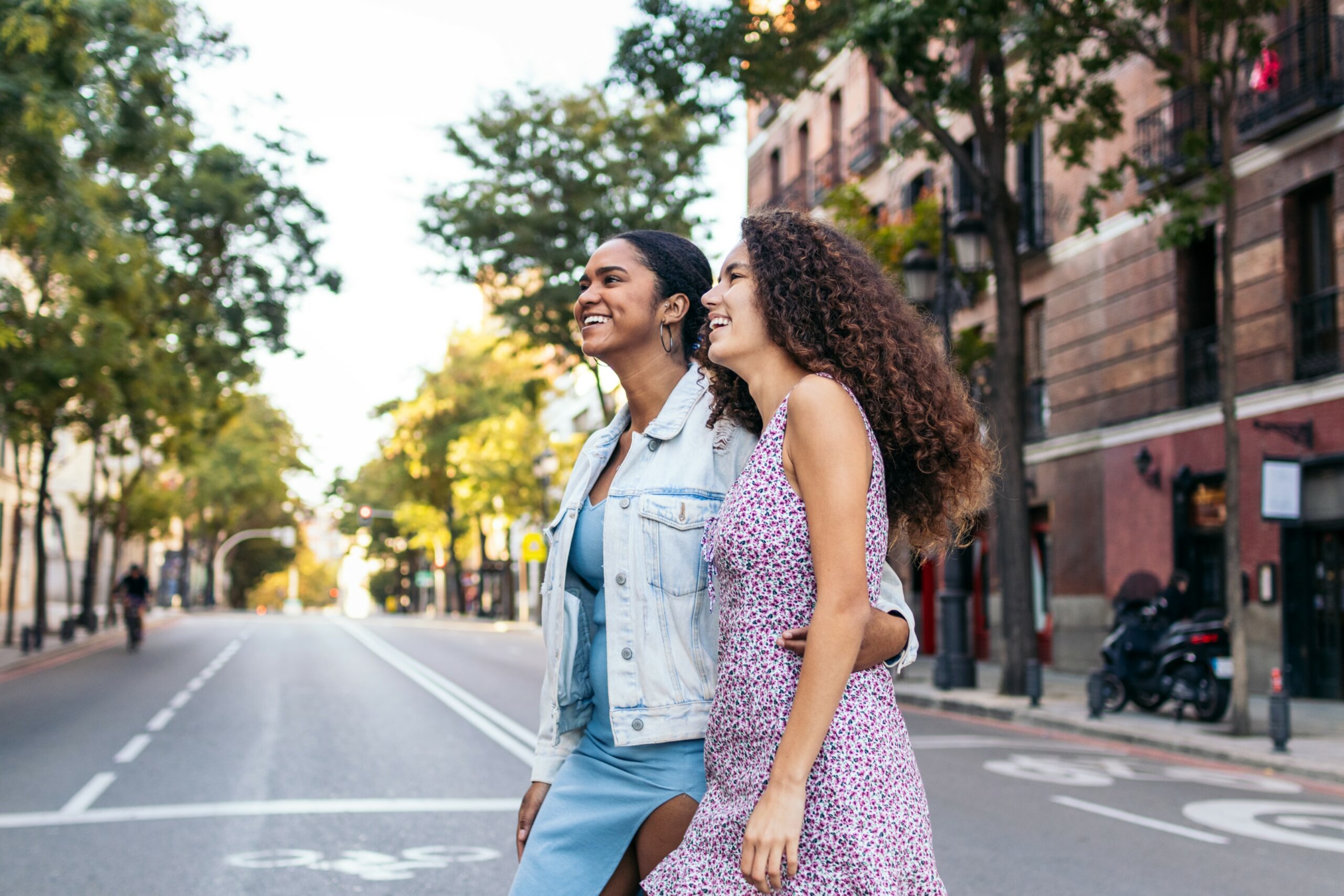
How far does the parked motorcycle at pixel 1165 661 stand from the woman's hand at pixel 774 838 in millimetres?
11947

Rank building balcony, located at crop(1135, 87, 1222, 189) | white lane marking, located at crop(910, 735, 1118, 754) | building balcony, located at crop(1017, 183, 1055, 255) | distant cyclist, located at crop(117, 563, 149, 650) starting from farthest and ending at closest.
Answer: distant cyclist, located at crop(117, 563, 149, 650), building balcony, located at crop(1017, 183, 1055, 255), building balcony, located at crop(1135, 87, 1222, 189), white lane marking, located at crop(910, 735, 1118, 754)

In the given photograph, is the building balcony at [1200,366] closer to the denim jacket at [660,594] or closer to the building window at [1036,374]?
the building window at [1036,374]

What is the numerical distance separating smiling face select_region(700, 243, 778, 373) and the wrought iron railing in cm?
2229

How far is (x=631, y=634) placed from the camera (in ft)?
8.23

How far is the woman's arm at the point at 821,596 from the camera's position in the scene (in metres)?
2.05

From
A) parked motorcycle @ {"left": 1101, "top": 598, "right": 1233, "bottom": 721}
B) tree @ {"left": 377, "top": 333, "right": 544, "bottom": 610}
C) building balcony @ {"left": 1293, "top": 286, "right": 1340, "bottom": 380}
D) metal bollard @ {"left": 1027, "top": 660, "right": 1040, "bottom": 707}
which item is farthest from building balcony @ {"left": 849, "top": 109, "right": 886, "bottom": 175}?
tree @ {"left": 377, "top": 333, "right": 544, "bottom": 610}

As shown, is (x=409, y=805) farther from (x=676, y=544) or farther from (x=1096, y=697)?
(x=1096, y=697)

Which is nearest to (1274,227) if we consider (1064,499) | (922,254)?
(922,254)

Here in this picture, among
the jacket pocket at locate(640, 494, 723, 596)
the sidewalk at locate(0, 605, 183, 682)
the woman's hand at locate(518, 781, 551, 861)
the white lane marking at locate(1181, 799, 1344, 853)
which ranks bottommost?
the sidewalk at locate(0, 605, 183, 682)

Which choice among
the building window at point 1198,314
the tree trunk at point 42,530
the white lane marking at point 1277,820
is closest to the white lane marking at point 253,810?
the white lane marking at point 1277,820

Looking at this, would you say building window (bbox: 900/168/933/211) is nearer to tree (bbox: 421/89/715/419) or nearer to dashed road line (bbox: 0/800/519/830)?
tree (bbox: 421/89/715/419)

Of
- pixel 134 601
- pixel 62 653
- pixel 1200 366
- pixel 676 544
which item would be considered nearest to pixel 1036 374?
pixel 1200 366

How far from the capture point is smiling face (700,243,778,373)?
7.79ft

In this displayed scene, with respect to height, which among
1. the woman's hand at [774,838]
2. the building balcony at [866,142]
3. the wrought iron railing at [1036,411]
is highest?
the building balcony at [866,142]
